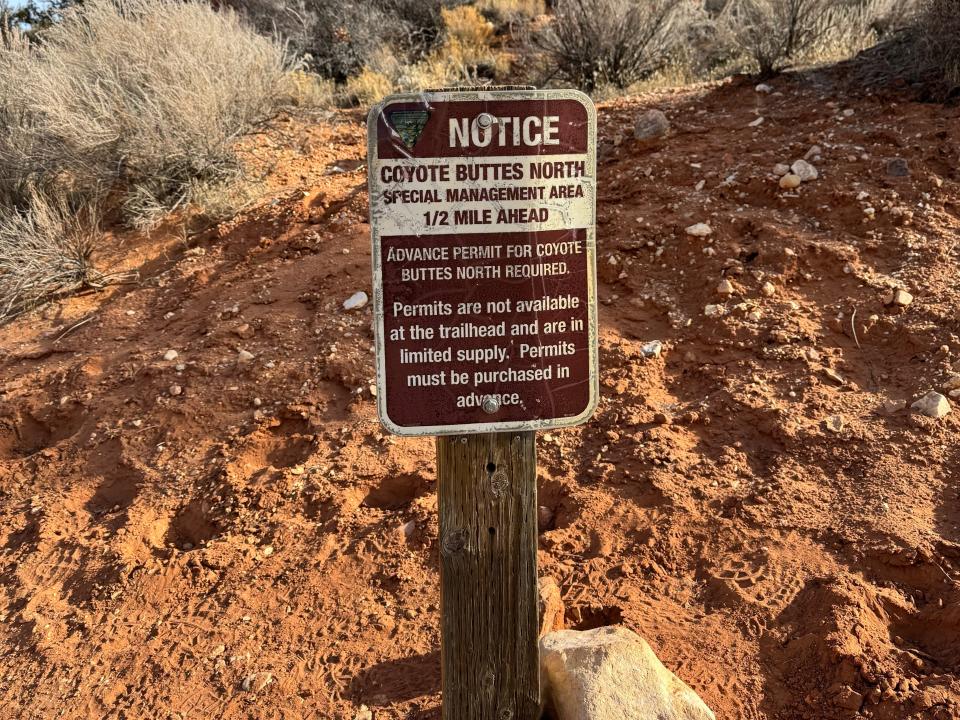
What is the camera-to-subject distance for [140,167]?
6445 mm

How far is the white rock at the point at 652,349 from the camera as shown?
3.68 meters

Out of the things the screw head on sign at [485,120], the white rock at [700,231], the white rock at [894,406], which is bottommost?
the white rock at [894,406]

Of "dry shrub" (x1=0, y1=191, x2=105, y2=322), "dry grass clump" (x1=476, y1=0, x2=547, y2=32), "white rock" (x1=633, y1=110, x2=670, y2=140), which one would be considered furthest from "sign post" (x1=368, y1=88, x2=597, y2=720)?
"dry grass clump" (x1=476, y1=0, x2=547, y2=32)

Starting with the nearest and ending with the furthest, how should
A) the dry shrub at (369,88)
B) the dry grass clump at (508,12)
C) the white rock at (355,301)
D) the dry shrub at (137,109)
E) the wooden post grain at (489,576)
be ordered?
the wooden post grain at (489,576), the white rock at (355,301), the dry shrub at (137,109), the dry shrub at (369,88), the dry grass clump at (508,12)

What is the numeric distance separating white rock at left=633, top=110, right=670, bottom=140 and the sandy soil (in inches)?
5.1

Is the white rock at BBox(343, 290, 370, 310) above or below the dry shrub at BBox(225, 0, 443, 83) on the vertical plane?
below

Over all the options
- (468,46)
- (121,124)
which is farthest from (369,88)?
(121,124)

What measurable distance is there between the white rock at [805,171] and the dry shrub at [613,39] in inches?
136

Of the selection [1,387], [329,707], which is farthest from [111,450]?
[329,707]

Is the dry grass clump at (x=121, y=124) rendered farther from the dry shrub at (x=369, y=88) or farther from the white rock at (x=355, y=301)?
the white rock at (x=355, y=301)

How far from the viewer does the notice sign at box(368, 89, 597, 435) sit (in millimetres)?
1589

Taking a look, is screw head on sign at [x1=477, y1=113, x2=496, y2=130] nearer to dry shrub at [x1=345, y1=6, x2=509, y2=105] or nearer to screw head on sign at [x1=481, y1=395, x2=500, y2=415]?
screw head on sign at [x1=481, y1=395, x2=500, y2=415]

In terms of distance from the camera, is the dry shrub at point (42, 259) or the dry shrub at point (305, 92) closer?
the dry shrub at point (42, 259)

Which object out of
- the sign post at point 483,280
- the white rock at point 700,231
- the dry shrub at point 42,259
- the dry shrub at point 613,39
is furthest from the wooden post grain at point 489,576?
the dry shrub at point 613,39
